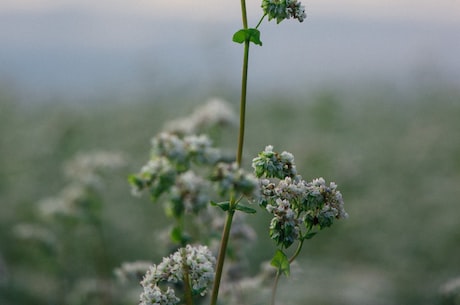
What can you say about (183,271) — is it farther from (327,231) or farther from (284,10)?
(327,231)

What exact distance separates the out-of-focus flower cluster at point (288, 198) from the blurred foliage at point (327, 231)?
2142 mm

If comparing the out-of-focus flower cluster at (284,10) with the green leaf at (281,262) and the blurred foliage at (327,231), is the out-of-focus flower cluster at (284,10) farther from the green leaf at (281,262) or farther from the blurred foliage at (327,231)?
the blurred foliage at (327,231)

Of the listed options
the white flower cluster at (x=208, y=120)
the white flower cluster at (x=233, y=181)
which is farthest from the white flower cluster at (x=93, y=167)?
the white flower cluster at (x=233, y=181)

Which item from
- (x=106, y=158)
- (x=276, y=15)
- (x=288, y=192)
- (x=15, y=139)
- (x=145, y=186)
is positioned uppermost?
(x=15, y=139)

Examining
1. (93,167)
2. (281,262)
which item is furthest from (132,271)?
(93,167)

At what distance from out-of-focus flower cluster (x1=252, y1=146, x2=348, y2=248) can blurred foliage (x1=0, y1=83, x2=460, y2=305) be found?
2.14 meters

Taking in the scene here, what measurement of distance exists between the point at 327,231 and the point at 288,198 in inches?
247

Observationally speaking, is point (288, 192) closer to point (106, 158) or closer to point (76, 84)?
point (106, 158)

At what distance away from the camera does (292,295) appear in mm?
5801

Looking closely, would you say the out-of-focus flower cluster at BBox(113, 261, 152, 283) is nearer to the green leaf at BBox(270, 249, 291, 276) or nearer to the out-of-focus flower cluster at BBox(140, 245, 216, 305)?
Answer: the out-of-focus flower cluster at BBox(140, 245, 216, 305)

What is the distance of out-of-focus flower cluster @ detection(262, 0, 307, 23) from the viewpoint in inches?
113

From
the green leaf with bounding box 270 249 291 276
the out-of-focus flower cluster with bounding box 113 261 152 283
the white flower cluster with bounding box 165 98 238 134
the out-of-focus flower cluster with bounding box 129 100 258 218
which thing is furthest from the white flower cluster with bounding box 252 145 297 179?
the white flower cluster with bounding box 165 98 238 134

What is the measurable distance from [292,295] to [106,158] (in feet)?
8.11

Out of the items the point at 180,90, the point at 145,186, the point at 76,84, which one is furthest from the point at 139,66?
the point at 76,84
